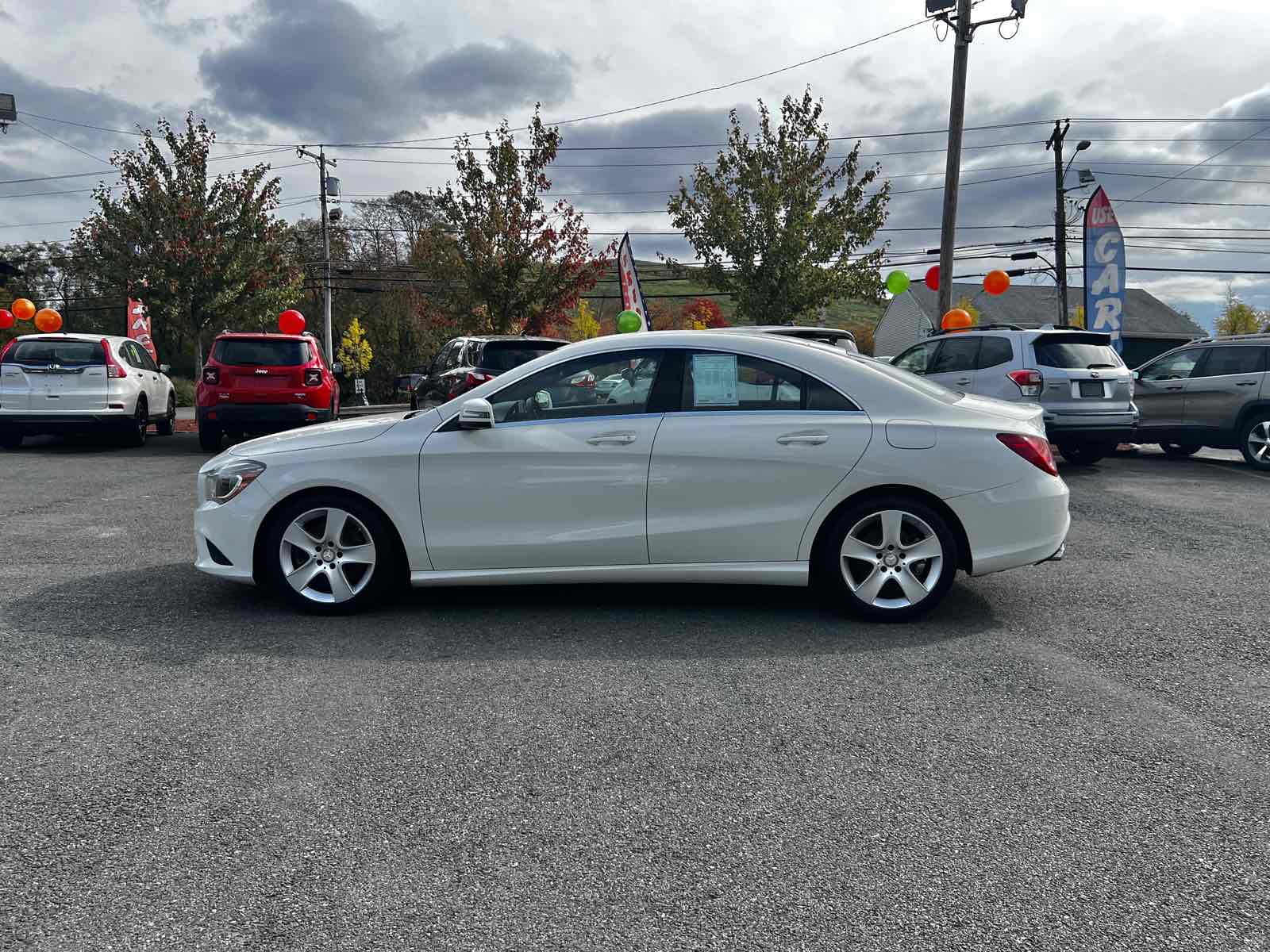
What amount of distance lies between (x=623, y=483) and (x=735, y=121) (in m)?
25.0

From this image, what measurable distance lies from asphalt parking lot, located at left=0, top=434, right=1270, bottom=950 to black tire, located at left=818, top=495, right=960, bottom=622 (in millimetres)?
135

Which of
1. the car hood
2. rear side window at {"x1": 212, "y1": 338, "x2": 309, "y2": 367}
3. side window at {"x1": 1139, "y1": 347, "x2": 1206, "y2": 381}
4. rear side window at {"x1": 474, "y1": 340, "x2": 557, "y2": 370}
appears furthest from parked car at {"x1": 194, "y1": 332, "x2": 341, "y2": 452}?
side window at {"x1": 1139, "y1": 347, "x2": 1206, "y2": 381}

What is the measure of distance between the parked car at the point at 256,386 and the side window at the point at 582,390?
9525 millimetres

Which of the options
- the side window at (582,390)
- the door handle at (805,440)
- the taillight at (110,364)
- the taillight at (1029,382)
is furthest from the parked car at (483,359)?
the door handle at (805,440)

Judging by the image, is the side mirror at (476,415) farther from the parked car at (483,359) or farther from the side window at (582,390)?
the parked car at (483,359)

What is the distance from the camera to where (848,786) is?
3.44 m

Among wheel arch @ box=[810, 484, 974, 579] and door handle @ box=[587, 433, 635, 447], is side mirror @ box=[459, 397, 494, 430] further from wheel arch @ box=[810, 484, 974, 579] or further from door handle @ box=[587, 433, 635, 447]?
wheel arch @ box=[810, 484, 974, 579]

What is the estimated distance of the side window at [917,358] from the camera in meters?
14.1

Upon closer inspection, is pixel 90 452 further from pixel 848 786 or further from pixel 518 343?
pixel 848 786

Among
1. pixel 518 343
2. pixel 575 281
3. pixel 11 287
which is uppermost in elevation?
pixel 11 287

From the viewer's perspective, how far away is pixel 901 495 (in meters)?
5.48

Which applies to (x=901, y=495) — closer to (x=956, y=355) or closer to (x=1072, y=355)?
(x=1072, y=355)

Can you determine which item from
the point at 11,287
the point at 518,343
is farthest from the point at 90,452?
the point at 11,287

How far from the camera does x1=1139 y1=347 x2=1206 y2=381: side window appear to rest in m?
14.6
